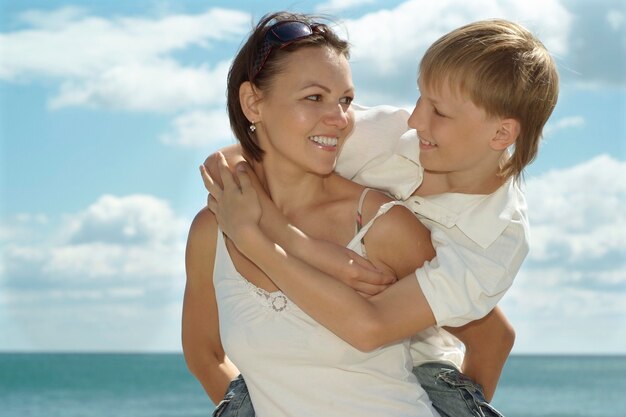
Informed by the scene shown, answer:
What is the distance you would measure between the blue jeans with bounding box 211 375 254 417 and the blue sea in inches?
1113

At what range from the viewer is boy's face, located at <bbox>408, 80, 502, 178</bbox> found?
3.50 metres

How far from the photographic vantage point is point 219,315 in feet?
12.4

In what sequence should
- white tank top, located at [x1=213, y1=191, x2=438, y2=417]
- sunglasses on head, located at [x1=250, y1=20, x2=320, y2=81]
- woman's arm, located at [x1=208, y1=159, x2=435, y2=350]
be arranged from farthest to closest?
sunglasses on head, located at [x1=250, y1=20, x2=320, y2=81] → white tank top, located at [x1=213, y1=191, x2=438, y2=417] → woman's arm, located at [x1=208, y1=159, x2=435, y2=350]

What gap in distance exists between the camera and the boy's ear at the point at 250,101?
12.4 feet

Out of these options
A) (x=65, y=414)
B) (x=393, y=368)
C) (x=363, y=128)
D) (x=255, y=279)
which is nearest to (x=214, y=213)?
(x=255, y=279)

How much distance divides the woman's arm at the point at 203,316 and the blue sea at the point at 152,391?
28.1 metres

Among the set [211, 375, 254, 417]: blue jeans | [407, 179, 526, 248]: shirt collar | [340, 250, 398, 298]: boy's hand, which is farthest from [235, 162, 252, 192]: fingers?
[211, 375, 254, 417]: blue jeans

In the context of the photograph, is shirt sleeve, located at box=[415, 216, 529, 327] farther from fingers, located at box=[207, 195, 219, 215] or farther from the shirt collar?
fingers, located at box=[207, 195, 219, 215]

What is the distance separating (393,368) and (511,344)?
71 centimetres

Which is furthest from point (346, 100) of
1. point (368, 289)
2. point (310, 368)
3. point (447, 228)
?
point (310, 368)

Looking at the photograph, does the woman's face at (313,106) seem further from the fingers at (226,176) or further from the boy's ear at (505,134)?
the boy's ear at (505,134)

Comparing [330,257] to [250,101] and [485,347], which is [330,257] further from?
[485,347]

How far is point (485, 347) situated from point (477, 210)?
69 centimetres

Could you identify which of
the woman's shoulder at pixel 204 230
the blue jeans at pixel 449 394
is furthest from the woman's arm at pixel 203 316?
the blue jeans at pixel 449 394
